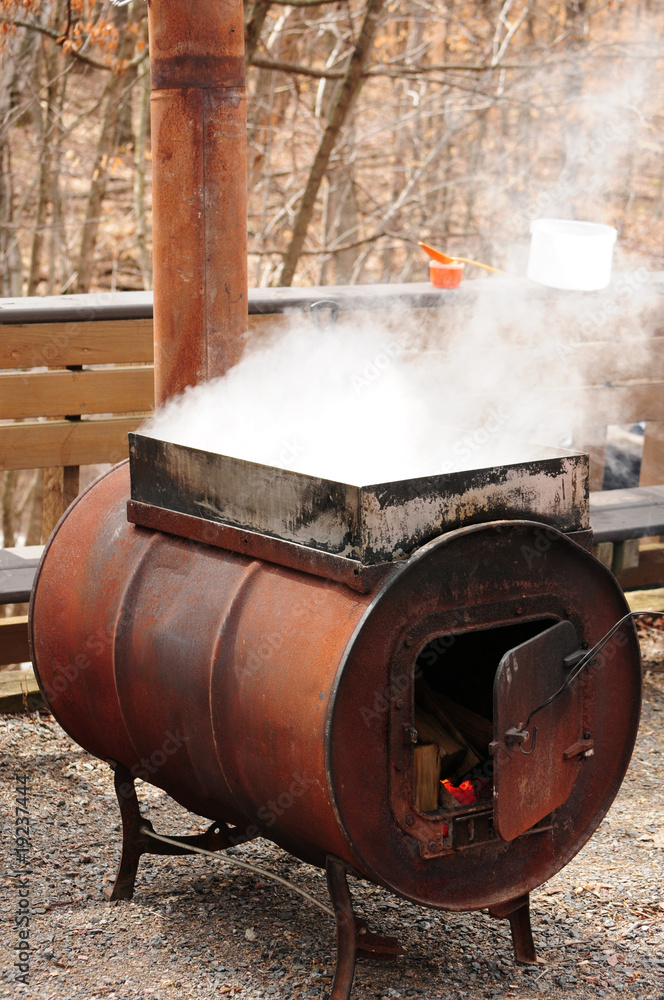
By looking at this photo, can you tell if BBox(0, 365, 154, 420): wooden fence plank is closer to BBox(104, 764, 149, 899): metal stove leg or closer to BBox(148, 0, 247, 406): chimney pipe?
BBox(148, 0, 247, 406): chimney pipe

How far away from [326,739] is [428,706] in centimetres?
61

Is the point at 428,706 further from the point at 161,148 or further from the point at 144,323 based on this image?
the point at 144,323

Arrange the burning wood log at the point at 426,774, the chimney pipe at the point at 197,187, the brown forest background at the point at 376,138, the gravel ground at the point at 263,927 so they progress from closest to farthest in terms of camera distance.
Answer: the burning wood log at the point at 426,774 → the gravel ground at the point at 263,927 → the chimney pipe at the point at 197,187 → the brown forest background at the point at 376,138

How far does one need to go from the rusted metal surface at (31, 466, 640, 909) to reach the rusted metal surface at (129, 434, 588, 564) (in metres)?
0.07

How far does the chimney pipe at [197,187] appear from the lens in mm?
3045

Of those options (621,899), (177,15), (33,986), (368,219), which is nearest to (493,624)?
(621,899)

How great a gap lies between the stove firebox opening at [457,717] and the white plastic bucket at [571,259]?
2.72 m

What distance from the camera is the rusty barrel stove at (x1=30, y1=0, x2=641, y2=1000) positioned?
2340 millimetres

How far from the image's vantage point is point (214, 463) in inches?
104

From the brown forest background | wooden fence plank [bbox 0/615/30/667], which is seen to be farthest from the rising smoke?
the brown forest background

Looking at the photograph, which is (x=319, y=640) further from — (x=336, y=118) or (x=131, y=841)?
(x=336, y=118)

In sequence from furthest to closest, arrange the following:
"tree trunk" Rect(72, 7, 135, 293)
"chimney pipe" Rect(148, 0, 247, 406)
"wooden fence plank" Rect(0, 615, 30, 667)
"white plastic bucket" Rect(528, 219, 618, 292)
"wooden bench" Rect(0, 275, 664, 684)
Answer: "tree trunk" Rect(72, 7, 135, 293) < "white plastic bucket" Rect(528, 219, 618, 292) < "wooden bench" Rect(0, 275, 664, 684) < "wooden fence plank" Rect(0, 615, 30, 667) < "chimney pipe" Rect(148, 0, 247, 406)

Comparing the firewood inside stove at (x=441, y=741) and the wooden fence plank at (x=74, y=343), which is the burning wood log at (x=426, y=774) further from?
the wooden fence plank at (x=74, y=343)

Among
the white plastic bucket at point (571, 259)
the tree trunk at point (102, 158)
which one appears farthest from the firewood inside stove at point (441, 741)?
the tree trunk at point (102, 158)
